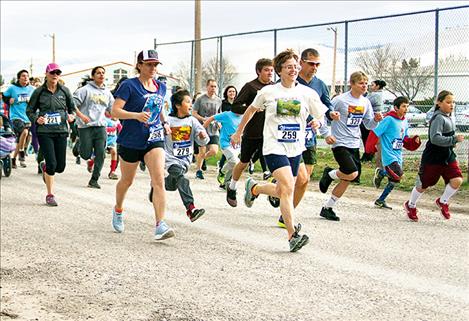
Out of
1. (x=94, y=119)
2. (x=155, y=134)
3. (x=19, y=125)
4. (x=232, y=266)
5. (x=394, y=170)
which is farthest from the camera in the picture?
(x=19, y=125)

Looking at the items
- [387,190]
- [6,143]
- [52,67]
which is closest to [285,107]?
[387,190]

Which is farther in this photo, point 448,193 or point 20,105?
point 20,105

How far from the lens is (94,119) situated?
13.8m

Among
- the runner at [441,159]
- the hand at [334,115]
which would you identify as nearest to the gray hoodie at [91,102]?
the hand at [334,115]

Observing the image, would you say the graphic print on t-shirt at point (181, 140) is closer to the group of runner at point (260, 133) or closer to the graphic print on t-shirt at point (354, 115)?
the group of runner at point (260, 133)

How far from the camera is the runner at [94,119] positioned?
45.2 ft

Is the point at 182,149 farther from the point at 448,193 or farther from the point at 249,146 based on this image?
the point at 448,193

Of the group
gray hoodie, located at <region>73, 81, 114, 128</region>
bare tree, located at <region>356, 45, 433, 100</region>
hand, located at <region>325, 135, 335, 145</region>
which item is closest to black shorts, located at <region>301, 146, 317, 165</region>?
hand, located at <region>325, 135, 335, 145</region>

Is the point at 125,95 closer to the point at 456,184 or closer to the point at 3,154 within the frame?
the point at 456,184

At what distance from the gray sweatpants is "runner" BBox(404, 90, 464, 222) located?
2897 mm

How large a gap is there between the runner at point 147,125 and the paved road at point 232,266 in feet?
1.66

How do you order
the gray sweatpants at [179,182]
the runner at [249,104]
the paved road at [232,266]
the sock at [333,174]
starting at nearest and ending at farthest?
the paved road at [232,266] → the gray sweatpants at [179,182] → the runner at [249,104] → the sock at [333,174]

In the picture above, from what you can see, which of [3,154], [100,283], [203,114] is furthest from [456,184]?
[3,154]

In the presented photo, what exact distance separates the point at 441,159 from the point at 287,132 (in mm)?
2947
